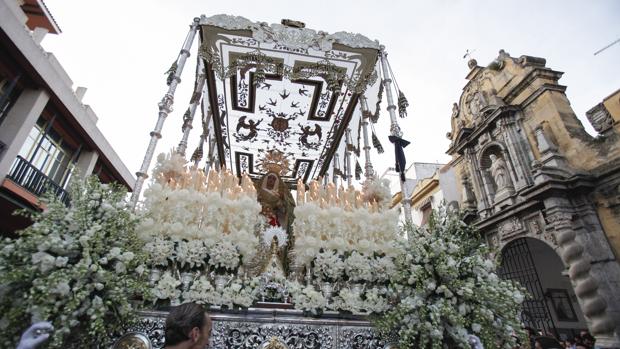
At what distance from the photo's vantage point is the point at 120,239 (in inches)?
98.3

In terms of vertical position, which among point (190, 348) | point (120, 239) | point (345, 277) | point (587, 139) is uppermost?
point (587, 139)

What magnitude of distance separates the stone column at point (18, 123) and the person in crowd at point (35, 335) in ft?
31.1

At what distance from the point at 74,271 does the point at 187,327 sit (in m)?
0.98

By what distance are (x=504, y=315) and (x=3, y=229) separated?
13998mm

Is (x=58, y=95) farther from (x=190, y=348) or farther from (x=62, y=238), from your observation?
(x=190, y=348)

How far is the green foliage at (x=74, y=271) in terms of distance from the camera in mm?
1966

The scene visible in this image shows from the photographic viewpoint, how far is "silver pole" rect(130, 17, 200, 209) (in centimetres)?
350

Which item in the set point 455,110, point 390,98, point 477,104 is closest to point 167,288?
point 390,98

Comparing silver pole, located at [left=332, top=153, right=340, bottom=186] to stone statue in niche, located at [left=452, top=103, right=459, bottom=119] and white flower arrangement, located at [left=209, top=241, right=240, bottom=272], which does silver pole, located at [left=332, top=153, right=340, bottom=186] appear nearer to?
white flower arrangement, located at [left=209, top=241, right=240, bottom=272]

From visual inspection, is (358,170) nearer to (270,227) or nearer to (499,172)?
(270,227)

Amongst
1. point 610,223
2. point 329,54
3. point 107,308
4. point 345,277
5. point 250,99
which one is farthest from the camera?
point 610,223

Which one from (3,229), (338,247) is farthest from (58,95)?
(338,247)

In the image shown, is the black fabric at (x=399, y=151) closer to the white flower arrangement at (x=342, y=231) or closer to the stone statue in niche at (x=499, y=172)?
the white flower arrangement at (x=342, y=231)

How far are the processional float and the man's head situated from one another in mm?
798
